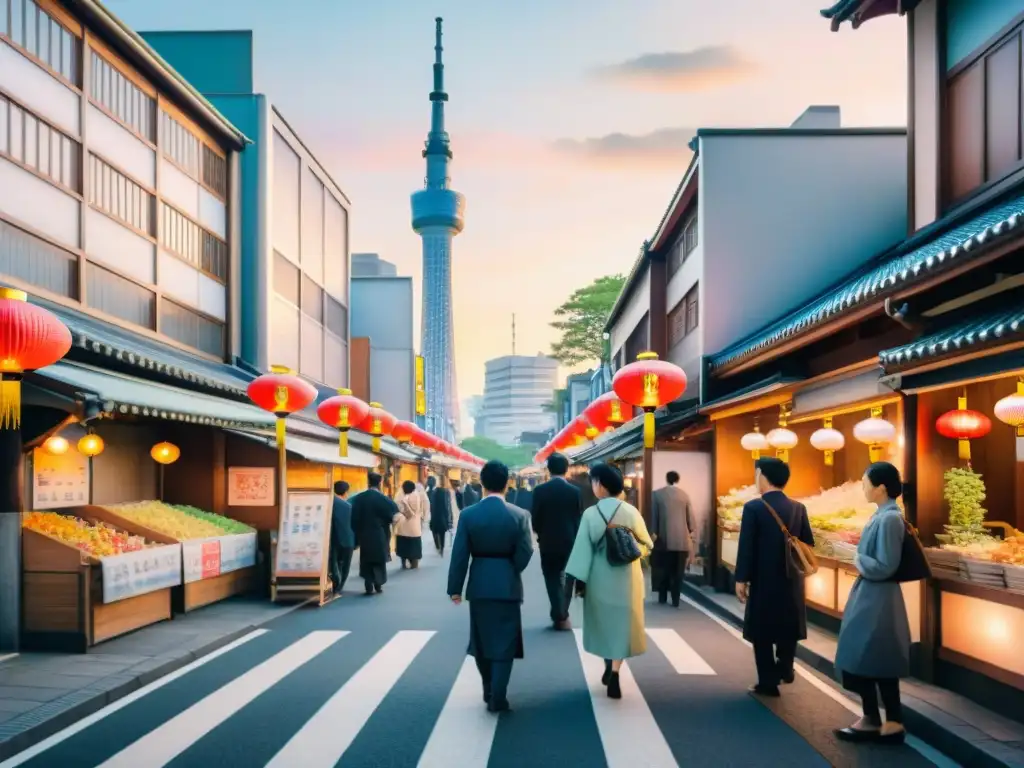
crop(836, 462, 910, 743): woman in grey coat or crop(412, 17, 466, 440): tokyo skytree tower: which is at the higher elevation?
crop(412, 17, 466, 440): tokyo skytree tower

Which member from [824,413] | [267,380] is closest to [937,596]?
[824,413]

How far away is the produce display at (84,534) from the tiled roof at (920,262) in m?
8.71

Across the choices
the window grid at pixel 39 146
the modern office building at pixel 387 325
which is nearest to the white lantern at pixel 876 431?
the window grid at pixel 39 146

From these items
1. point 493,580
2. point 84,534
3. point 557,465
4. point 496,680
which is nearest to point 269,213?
point 84,534

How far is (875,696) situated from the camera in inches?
260

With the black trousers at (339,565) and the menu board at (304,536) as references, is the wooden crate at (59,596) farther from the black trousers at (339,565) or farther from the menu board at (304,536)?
the black trousers at (339,565)

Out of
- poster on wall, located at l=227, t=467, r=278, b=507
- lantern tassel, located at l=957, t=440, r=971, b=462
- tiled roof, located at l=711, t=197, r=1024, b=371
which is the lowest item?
poster on wall, located at l=227, t=467, r=278, b=507

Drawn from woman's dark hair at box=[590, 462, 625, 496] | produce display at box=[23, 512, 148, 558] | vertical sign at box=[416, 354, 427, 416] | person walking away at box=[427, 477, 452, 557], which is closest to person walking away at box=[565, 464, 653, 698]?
woman's dark hair at box=[590, 462, 625, 496]

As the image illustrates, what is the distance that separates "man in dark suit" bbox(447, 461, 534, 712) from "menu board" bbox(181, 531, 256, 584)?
6067 mm

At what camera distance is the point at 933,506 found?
871 centimetres

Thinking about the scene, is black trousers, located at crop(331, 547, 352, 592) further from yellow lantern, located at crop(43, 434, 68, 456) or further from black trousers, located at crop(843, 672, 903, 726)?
black trousers, located at crop(843, 672, 903, 726)

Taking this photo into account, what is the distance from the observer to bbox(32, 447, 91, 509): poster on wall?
11.6m

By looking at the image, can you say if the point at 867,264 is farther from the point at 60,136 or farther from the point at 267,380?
the point at 60,136

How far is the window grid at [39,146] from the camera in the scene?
12109 mm
